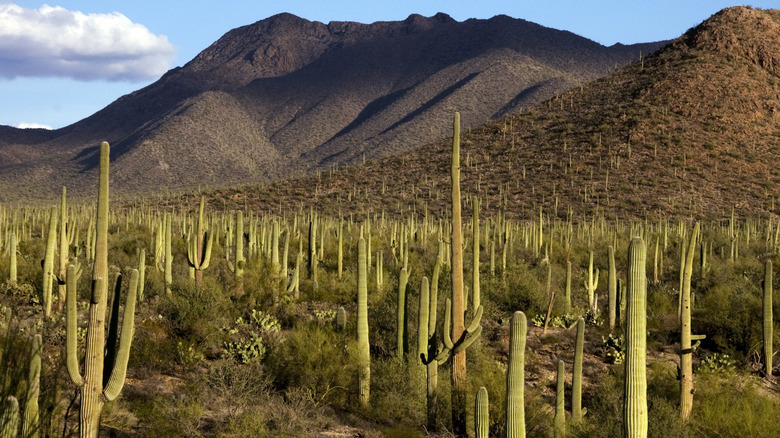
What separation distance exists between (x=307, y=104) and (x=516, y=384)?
401ft

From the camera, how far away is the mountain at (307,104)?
284ft

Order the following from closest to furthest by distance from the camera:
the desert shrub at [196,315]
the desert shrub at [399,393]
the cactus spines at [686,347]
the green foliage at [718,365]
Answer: the cactus spines at [686,347] < the desert shrub at [399,393] < the green foliage at [718,365] < the desert shrub at [196,315]

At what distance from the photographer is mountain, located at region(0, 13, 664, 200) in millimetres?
86438

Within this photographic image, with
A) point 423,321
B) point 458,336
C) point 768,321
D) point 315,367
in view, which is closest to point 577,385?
point 458,336

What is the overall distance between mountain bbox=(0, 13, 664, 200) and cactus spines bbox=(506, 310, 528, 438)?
72.5m

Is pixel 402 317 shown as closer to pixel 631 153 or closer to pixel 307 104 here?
pixel 631 153

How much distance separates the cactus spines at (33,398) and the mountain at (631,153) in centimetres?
3352

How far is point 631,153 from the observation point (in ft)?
141

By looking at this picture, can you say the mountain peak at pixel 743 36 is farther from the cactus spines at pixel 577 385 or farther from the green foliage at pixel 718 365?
the cactus spines at pixel 577 385

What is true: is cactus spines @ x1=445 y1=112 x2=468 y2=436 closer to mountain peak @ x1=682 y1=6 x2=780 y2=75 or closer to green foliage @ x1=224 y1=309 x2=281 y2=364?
green foliage @ x1=224 y1=309 x2=281 y2=364

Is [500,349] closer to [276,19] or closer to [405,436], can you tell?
[405,436]

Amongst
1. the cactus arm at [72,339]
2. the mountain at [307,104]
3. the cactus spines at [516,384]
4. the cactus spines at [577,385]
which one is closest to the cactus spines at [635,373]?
the cactus spines at [516,384]

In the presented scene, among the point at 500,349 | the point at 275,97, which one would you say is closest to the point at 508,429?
the point at 500,349

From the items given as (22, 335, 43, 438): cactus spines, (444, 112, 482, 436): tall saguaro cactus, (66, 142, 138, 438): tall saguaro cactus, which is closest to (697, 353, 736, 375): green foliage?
(444, 112, 482, 436): tall saguaro cactus
